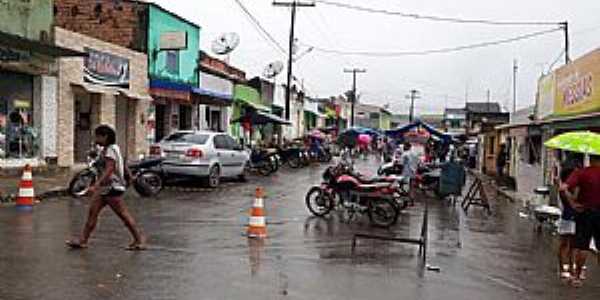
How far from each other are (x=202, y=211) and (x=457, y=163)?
8.16 metres

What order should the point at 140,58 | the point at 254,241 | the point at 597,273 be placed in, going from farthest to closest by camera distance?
1. the point at 140,58
2. the point at 254,241
3. the point at 597,273

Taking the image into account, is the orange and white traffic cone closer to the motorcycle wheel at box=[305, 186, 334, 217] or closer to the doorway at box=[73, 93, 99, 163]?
the motorcycle wheel at box=[305, 186, 334, 217]

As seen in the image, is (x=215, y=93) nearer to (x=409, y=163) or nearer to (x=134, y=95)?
(x=134, y=95)

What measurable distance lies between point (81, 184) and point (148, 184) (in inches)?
69.0

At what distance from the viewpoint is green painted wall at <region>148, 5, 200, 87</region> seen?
28.2m

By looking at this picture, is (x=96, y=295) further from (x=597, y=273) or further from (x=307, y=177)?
(x=307, y=177)

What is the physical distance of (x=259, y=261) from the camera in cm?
947

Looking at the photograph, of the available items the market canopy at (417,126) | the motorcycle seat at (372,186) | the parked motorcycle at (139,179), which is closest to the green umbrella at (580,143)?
the motorcycle seat at (372,186)

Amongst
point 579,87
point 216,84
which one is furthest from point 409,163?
point 216,84

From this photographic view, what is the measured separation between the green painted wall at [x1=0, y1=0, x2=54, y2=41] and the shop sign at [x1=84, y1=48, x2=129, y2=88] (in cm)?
211

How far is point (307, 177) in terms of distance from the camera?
93.0ft

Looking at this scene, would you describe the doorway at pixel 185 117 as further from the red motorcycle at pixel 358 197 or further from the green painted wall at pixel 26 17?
the red motorcycle at pixel 358 197

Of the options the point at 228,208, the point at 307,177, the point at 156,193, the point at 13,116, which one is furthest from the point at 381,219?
the point at 307,177

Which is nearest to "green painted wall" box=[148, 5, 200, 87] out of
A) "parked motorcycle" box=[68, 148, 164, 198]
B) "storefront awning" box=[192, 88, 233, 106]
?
"storefront awning" box=[192, 88, 233, 106]
